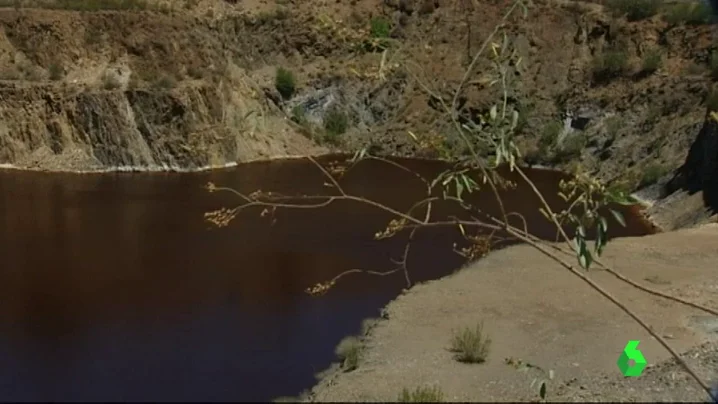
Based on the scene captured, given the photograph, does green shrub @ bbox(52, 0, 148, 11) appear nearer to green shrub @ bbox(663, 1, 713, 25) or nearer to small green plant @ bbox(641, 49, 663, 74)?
small green plant @ bbox(641, 49, 663, 74)

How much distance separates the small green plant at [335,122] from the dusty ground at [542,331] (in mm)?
17810

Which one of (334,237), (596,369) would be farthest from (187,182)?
(596,369)

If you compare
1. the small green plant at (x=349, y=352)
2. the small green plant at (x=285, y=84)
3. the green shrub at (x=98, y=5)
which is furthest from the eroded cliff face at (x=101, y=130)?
the small green plant at (x=349, y=352)

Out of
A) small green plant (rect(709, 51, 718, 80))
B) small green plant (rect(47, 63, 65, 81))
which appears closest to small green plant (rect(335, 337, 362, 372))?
small green plant (rect(47, 63, 65, 81))

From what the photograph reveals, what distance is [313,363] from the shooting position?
14.1 meters

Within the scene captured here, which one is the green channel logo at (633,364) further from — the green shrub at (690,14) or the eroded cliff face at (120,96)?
the green shrub at (690,14)

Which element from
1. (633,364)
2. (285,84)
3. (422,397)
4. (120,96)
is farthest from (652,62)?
(422,397)

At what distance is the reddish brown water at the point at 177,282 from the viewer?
13.1 metres

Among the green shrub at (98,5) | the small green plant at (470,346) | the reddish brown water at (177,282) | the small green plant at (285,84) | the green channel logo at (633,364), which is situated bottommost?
the reddish brown water at (177,282)

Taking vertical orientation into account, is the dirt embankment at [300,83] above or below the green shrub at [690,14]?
below

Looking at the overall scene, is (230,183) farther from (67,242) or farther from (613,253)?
(613,253)

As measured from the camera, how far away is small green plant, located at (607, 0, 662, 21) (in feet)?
130

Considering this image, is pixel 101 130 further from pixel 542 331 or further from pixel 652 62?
pixel 652 62

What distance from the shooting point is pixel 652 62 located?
37.5 m
